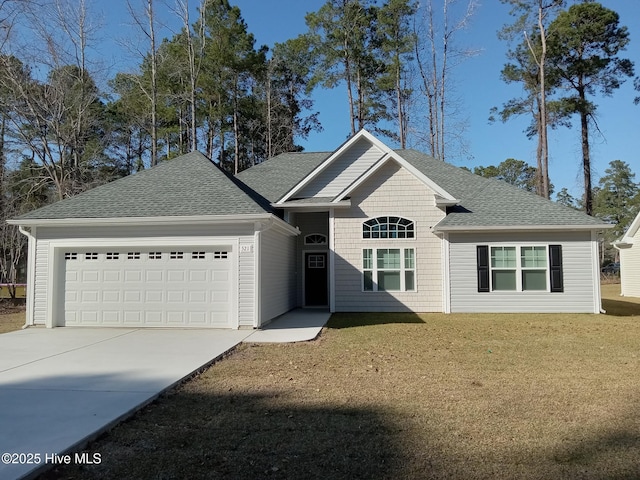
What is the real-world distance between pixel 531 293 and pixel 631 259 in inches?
507

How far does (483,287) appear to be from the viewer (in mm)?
13531

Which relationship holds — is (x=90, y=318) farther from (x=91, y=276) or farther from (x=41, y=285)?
(x=41, y=285)

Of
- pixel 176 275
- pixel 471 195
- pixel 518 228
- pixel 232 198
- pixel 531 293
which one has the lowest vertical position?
pixel 531 293

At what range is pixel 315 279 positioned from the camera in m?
16.7

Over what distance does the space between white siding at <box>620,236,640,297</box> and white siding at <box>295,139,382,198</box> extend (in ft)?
51.5

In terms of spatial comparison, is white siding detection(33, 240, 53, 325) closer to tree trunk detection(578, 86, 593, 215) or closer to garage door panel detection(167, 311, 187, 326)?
garage door panel detection(167, 311, 187, 326)

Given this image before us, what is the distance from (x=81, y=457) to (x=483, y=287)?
12.3 metres

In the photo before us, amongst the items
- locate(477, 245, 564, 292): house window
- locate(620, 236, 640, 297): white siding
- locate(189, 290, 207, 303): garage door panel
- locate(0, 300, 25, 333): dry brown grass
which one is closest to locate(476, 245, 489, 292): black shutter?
locate(477, 245, 564, 292): house window

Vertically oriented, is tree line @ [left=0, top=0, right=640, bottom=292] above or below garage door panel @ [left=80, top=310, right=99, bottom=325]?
above

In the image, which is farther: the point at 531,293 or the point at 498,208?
the point at 498,208

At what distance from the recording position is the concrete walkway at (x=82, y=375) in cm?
372

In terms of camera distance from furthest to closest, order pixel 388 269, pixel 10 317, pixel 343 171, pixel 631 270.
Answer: pixel 631 270 → pixel 343 171 → pixel 388 269 → pixel 10 317

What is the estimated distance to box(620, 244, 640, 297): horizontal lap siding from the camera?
21312mm

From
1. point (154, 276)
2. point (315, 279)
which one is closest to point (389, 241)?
point (315, 279)
